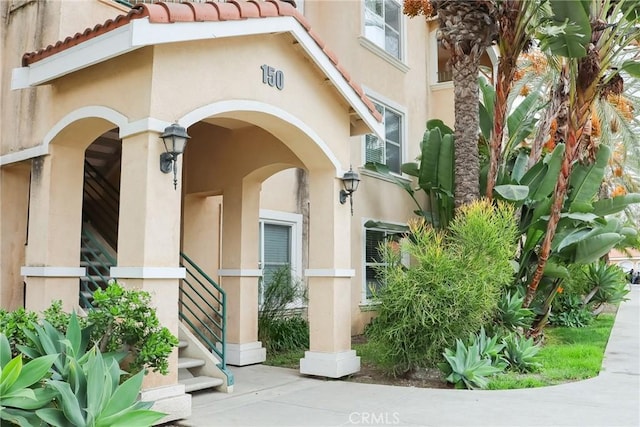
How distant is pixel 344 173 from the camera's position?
960cm

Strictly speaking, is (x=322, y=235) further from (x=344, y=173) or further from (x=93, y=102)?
(x=93, y=102)

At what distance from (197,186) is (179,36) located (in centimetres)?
486

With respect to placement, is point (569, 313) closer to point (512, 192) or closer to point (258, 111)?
point (512, 192)

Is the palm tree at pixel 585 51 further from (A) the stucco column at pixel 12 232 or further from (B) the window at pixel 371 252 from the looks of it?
(A) the stucco column at pixel 12 232

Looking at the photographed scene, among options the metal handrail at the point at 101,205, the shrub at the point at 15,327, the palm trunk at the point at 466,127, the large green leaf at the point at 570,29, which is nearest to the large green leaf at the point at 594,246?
the palm trunk at the point at 466,127

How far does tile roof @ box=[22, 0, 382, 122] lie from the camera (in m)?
6.41

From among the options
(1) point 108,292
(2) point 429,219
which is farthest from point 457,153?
(1) point 108,292

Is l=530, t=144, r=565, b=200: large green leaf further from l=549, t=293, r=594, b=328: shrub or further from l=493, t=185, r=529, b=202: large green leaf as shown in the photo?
l=549, t=293, r=594, b=328: shrub

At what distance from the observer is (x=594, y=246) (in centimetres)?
1215

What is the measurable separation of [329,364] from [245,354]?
2088mm

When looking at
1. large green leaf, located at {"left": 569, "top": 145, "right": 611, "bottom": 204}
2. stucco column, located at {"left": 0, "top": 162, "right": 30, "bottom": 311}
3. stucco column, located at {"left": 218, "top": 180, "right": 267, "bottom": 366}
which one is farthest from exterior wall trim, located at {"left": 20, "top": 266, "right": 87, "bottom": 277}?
large green leaf, located at {"left": 569, "top": 145, "right": 611, "bottom": 204}

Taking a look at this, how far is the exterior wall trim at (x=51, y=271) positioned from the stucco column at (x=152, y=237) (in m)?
1.45

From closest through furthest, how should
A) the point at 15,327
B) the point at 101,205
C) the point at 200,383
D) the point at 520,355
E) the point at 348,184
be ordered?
the point at 15,327 < the point at 200,383 < the point at 348,184 < the point at 520,355 < the point at 101,205

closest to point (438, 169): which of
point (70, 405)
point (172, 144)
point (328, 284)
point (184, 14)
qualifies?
point (328, 284)
